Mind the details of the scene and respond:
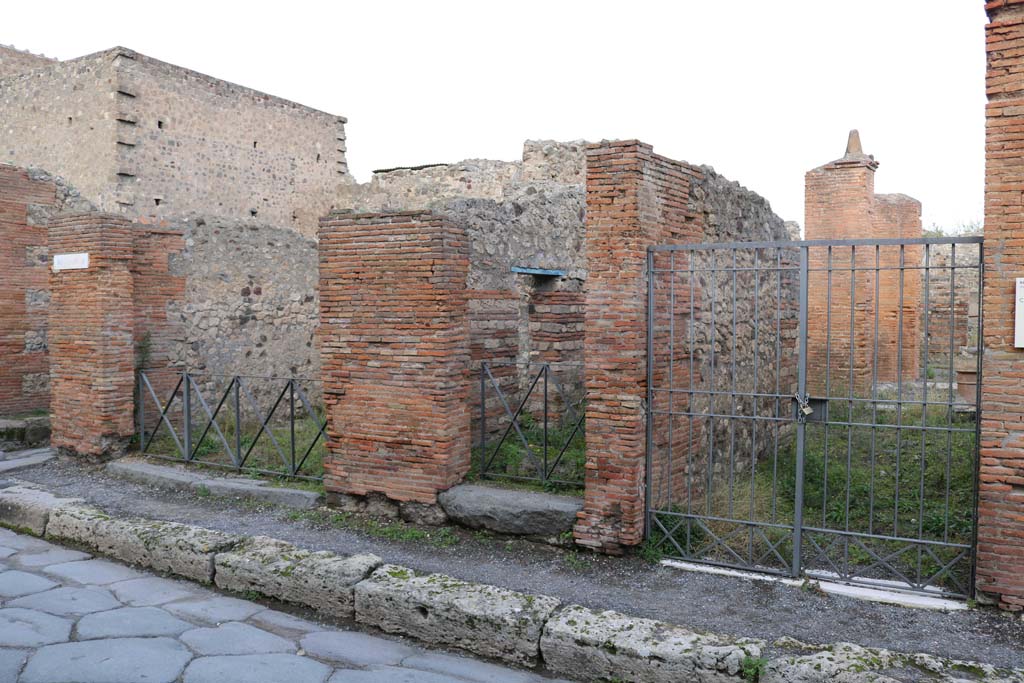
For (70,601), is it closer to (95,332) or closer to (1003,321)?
(95,332)

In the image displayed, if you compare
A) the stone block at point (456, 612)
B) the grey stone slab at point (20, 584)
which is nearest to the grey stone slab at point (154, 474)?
the grey stone slab at point (20, 584)

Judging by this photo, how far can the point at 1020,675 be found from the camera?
3479mm

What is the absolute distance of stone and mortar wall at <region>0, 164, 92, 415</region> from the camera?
369 inches

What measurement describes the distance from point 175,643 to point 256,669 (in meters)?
0.61

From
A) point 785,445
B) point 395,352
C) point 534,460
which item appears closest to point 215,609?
point 395,352

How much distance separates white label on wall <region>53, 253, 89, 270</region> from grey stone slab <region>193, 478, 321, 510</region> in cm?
271

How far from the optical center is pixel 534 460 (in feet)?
20.9

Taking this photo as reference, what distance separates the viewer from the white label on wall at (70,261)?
8055 mm

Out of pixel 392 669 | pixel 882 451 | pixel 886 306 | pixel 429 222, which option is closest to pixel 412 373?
pixel 429 222

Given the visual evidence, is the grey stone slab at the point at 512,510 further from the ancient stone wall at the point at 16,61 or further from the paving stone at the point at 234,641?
the ancient stone wall at the point at 16,61

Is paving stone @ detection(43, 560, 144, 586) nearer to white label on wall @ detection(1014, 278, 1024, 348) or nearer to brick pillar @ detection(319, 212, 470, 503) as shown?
brick pillar @ detection(319, 212, 470, 503)

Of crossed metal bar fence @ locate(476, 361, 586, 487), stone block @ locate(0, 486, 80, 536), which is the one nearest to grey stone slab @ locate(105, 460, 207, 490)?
stone block @ locate(0, 486, 80, 536)

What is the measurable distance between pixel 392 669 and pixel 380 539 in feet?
6.02

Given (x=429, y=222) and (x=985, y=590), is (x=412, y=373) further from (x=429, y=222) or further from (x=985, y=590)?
(x=985, y=590)
